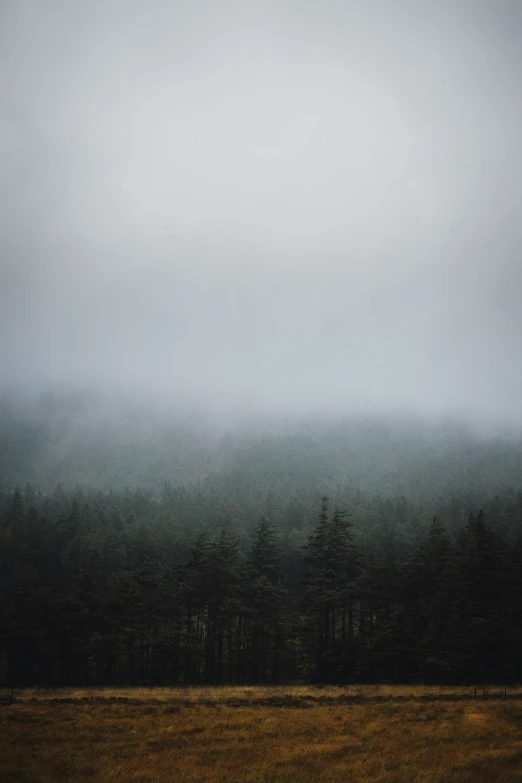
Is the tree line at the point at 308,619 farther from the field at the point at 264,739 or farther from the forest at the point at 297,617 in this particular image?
the field at the point at 264,739

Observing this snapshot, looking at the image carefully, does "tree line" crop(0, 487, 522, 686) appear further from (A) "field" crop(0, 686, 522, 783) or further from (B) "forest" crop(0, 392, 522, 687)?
(A) "field" crop(0, 686, 522, 783)

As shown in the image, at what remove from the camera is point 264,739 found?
67.4ft

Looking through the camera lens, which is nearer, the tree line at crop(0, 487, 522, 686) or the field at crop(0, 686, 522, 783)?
the field at crop(0, 686, 522, 783)

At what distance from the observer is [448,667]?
119ft

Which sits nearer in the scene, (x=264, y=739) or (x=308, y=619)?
(x=264, y=739)

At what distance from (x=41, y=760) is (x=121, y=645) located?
3131cm

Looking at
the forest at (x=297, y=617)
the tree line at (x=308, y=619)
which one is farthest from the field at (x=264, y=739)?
the forest at (x=297, y=617)

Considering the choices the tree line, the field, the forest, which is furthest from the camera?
the forest

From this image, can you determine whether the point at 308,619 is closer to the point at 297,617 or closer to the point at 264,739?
the point at 297,617

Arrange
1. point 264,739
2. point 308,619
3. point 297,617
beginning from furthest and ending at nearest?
point 297,617
point 308,619
point 264,739

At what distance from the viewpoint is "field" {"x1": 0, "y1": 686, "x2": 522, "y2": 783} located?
54.7ft

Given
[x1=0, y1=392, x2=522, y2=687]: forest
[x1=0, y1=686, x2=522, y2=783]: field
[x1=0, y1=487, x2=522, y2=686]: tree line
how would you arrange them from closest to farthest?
[x1=0, y1=686, x2=522, y2=783]: field → [x1=0, y1=487, x2=522, y2=686]: tree line → [x1=0, y1=392, x2=522, y2=687]: forest

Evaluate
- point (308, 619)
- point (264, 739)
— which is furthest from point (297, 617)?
point (264, 739)

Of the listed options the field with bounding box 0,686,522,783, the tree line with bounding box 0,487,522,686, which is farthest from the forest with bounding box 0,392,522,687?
the field with bounding box 0,686,522,783
